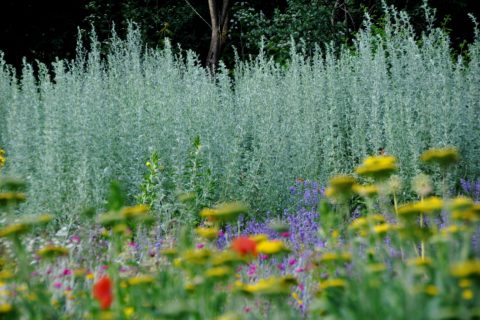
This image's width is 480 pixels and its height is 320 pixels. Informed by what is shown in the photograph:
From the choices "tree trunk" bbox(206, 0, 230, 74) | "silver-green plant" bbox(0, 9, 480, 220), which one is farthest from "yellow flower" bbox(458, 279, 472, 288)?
"tree trunk" bbox(206, 0, 230, 74)

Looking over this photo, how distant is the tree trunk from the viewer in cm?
1209

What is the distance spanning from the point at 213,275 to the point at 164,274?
1.00 feet

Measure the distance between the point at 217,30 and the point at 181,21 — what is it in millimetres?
2407

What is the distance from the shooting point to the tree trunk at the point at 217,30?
12.1 m

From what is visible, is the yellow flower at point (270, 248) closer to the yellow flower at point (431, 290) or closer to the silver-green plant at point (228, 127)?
the yellow flower at point (431, 290)

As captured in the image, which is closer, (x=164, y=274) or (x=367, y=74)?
(x=164, y=274)

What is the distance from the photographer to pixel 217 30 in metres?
12.2

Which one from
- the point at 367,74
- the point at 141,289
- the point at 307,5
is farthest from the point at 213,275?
the point at 307,5

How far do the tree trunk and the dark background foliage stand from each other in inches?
21.8

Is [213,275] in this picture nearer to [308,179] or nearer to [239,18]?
[308,179]

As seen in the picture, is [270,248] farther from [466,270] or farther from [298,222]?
[298,222]

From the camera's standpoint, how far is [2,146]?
598cm

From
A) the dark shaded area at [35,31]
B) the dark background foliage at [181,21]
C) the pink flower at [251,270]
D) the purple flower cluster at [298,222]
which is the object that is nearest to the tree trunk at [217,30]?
the dark background foliage at [181,21]

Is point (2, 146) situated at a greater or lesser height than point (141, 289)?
greater
